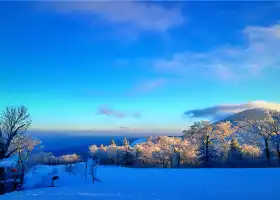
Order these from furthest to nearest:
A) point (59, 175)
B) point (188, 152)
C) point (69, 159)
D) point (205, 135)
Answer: point (69, 159), point (188, 152), point (205, 135), point (59, 175)

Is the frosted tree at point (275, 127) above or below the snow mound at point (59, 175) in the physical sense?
above

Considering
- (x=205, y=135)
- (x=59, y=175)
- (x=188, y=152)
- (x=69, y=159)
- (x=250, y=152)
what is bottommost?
(x=69, y=159)

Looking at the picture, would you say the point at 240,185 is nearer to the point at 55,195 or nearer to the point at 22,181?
the point at 55,195

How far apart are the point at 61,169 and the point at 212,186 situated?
9446 millimetres

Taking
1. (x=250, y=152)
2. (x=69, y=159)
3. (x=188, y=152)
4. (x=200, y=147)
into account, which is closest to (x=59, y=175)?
(x=200, y=147)

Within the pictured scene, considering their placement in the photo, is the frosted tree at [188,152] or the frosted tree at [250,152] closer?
the frosted tree at [250,152]

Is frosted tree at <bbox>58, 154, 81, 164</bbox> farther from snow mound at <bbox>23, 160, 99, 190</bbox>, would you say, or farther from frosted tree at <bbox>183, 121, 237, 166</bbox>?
→ frosted tree at <bbox>183, 121, 237, 166</bbox>

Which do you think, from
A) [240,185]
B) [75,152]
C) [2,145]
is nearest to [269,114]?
[240,185]

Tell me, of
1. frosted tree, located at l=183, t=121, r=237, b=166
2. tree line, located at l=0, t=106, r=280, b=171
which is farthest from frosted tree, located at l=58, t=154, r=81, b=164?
frosted tree, located at l=183, t=121, r=237, b=166

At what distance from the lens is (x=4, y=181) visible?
57.8ft

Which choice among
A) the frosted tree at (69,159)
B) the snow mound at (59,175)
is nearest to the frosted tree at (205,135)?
the frosted tree at (69,159)

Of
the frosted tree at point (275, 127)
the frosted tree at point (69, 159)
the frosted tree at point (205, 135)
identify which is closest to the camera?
the frosted tree at point (69, 159)

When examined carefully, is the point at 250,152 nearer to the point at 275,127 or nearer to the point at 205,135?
the point at 205,135

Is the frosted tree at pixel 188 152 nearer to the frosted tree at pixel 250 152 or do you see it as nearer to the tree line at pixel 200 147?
the tree line at pixel 200 147
